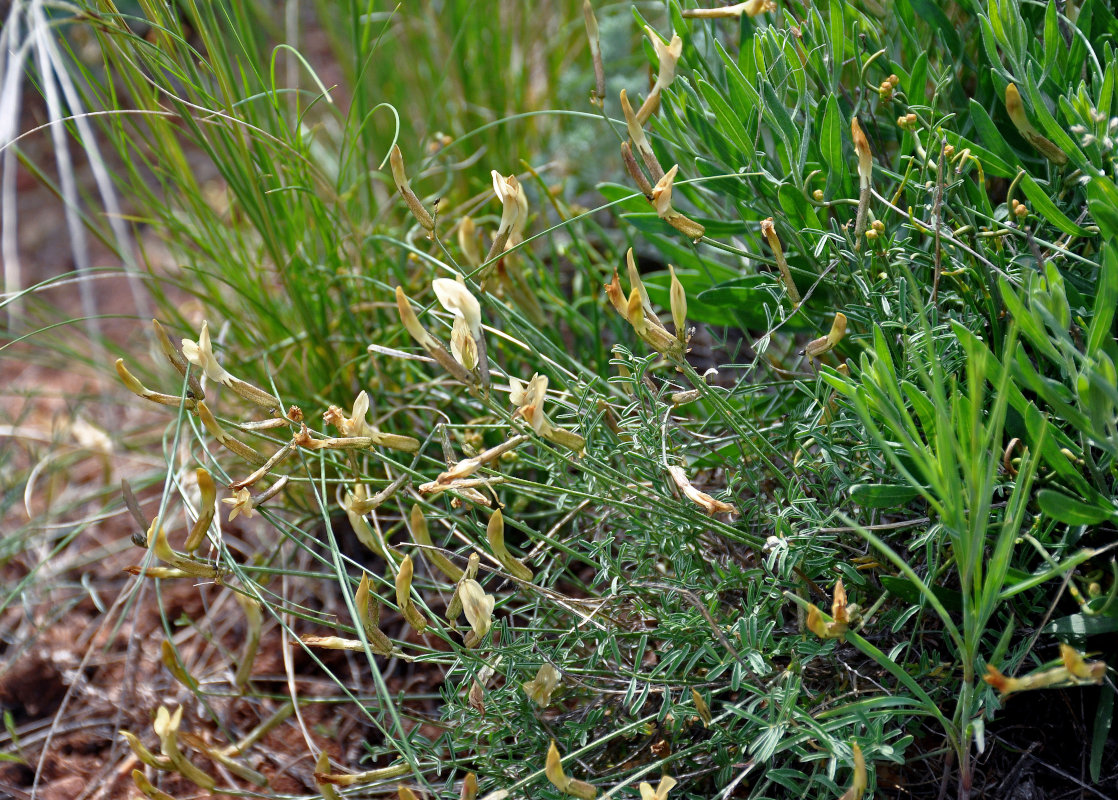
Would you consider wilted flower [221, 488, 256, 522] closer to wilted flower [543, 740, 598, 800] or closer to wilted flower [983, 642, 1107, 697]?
wilted flower [543, 740, 598, 800]

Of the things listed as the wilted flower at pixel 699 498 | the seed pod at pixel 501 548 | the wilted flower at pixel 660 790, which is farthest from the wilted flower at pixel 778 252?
the wilted flower at pixel 660 790

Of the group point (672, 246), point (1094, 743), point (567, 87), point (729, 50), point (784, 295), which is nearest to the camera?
point (1094, 743)

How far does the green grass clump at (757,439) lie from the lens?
75 centimetres

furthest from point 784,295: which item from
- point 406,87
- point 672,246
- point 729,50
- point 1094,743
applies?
point 406,87

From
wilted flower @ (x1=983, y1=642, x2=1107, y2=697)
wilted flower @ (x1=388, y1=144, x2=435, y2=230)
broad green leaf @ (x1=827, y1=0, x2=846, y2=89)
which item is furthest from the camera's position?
broad green leaf @ (x1=827, y1=0, x2=846, y2=89)

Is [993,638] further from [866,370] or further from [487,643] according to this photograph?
[487,643]

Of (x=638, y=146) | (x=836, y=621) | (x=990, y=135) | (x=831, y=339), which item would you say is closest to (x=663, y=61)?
(x=638, y=146)

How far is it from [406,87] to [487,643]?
1.64 m

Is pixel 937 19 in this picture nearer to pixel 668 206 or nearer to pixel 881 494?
pixel 668 206

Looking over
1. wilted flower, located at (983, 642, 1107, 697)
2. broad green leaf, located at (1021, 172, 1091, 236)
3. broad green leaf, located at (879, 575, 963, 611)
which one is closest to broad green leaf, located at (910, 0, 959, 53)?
broad green leaf, located at (1021, 172, 1091, 236)

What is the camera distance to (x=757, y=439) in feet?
3.28

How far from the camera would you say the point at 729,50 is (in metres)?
1.49

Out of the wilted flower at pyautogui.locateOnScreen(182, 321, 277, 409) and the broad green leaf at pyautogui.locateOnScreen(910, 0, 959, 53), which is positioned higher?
the broad green leaf at pyautogui.locateOnScreen(910, 0, 959, 53)

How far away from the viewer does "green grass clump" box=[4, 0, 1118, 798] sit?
0.75 metres
